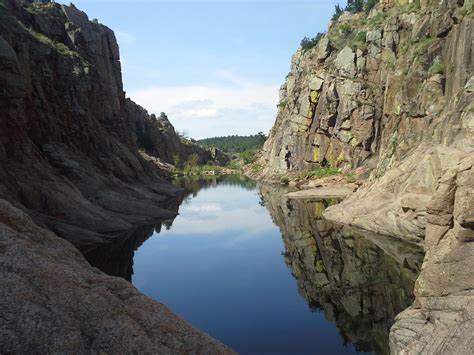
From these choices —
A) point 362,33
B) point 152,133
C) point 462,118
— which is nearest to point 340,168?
point 362,33

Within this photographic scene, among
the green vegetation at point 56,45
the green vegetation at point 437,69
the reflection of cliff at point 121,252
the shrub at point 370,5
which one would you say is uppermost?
the shrub at point 370,5

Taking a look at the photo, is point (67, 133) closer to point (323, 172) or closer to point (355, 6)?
point (323, 172)

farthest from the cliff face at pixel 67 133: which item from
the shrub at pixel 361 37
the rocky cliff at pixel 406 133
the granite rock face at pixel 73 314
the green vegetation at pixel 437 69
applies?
the shrub at pixel 361 37

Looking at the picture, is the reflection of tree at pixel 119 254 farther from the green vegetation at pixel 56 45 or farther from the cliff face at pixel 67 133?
the green vegetation at pixel 56 45

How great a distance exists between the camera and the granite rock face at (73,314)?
961 centimetres

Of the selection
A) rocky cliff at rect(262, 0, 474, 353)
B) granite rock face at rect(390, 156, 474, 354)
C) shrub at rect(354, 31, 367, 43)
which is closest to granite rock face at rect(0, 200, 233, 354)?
granite rock face at rect(390, 156, 474, 354)

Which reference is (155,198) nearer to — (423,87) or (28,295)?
(423,87)

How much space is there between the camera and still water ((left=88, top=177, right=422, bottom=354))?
900 inches

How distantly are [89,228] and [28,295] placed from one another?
31.5 m

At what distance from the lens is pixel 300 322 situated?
2461 cm

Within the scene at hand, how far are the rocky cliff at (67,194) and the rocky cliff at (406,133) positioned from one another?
11.3 meters

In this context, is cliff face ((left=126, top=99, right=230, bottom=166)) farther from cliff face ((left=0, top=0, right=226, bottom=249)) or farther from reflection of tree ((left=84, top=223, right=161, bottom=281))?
reflection of tree ((left=84, top=223, right=161, bottom=281))

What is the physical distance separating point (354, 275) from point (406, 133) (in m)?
33.0

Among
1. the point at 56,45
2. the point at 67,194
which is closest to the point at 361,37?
the point at 56,45
